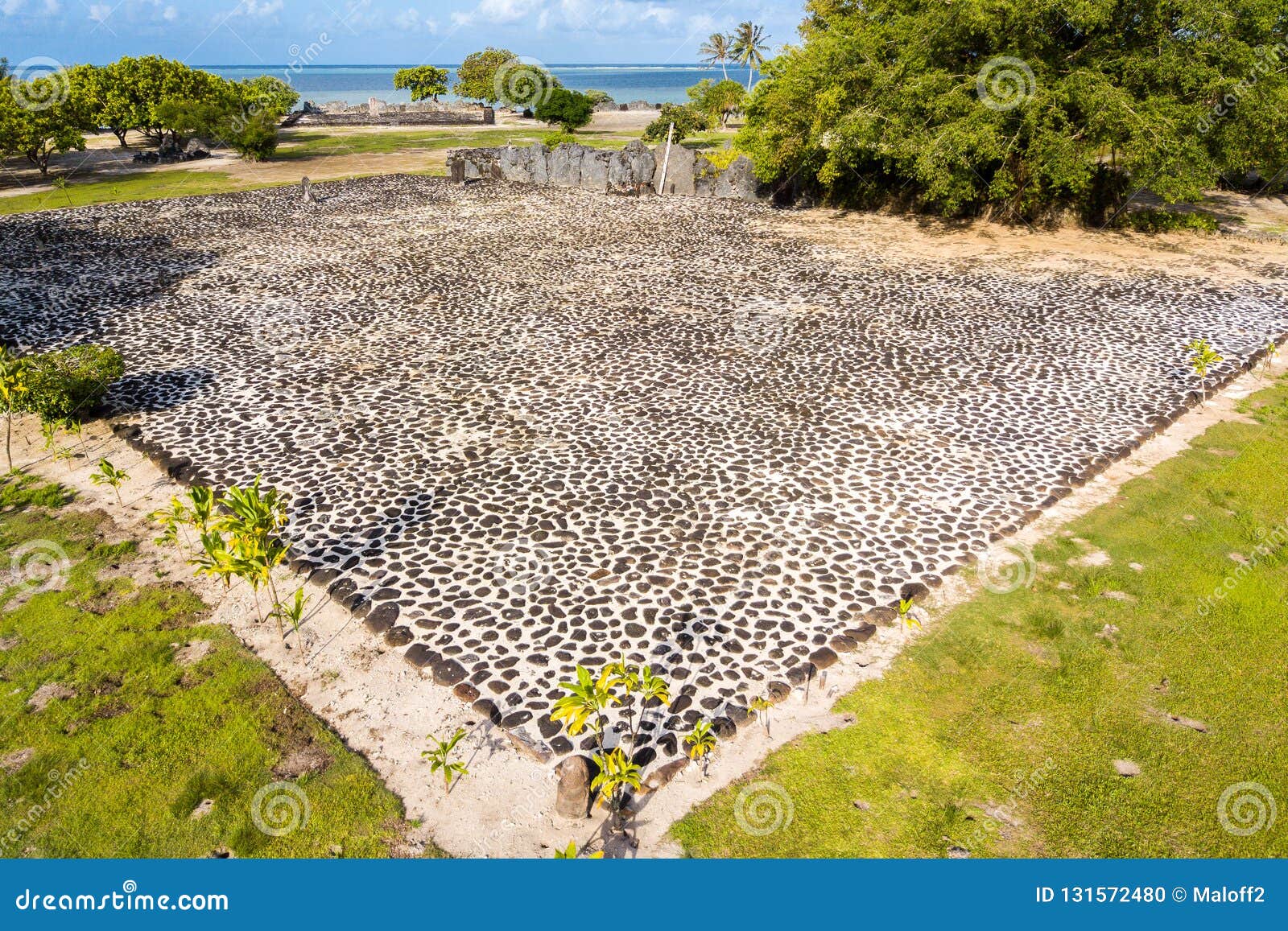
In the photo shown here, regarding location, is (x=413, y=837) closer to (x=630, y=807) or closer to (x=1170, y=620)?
(x=630, y=807)

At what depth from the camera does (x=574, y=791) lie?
5.76 meters

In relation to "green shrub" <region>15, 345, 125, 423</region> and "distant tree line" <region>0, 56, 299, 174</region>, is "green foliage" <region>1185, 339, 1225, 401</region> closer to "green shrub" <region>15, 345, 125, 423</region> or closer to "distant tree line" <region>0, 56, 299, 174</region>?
"green shrub" <region>15, 345, 125, 423</region>

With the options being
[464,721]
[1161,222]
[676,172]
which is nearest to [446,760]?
[464,721]

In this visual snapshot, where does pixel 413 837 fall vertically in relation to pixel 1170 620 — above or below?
below

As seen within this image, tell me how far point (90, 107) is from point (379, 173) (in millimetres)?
17060

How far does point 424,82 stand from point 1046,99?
7235 centimetres

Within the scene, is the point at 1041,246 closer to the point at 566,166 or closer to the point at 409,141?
the point at 566,166

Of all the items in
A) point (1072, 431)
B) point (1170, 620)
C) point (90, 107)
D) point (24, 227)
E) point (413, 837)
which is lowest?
point (413, 837)

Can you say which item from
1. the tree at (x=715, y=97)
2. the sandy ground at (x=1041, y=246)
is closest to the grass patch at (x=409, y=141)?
the tree at (x=715, y=97)

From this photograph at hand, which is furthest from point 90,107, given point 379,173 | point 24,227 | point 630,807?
point 630,807

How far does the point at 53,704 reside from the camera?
265 inches

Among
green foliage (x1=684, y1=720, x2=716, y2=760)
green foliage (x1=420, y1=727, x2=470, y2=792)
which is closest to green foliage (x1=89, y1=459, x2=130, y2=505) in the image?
green foliage (x1=420, y1=727, x2=470, y2=792)

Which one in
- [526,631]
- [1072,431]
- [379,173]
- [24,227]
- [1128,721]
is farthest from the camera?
[379,173]

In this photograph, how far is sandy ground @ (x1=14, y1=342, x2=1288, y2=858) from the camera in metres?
5.69
